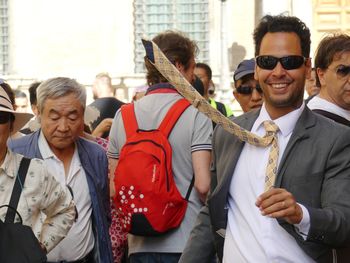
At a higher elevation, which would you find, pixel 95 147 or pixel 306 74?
pixel 306 74

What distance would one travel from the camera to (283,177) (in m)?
4.39

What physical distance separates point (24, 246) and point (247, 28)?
18.7 metres

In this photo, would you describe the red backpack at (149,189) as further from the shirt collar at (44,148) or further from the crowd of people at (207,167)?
the shirt collar at (44,148)

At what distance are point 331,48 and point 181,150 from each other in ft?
3.83

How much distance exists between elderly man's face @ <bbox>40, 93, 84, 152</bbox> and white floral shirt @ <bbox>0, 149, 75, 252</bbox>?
0.87 m

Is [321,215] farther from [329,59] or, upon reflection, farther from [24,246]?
[329,59]

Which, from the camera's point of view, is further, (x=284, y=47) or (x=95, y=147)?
(x=95, y=147)

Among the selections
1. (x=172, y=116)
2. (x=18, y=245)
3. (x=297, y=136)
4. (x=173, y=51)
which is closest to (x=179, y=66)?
(x=173, y=51)

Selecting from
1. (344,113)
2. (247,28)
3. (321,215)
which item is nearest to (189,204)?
(344,113)

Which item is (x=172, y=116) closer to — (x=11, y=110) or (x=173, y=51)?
(x=173, y=51)

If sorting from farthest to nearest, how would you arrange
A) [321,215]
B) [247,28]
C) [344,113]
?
[247,28], [344,113], [321,215]

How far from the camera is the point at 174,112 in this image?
682 centimetres

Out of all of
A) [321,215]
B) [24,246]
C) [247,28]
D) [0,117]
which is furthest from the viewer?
[247,28]

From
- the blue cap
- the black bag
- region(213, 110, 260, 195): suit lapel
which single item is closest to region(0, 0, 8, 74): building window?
the blue cap
